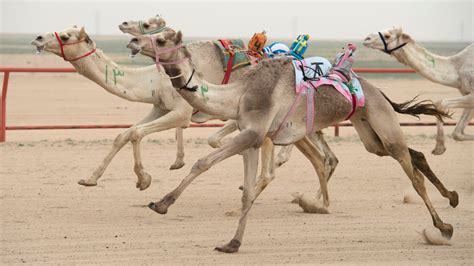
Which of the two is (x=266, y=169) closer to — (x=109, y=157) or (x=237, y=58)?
(x=237, y=58)

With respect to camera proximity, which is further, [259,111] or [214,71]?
[214,71]

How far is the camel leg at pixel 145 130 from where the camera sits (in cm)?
→ 1132

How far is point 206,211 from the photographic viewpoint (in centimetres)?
1136

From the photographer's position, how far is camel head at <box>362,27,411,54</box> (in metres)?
13.3

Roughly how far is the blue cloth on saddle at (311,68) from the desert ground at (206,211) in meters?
1.44

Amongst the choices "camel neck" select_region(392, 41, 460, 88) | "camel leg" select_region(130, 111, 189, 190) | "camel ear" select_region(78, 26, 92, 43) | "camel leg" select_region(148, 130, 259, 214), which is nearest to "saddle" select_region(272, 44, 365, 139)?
"camel leg" select_region(148, 130, 259, 214)

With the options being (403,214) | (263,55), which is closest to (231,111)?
(263,55)

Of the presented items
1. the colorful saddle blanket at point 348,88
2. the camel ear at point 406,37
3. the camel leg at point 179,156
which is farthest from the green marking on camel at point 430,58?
the colorful saddle blanket at point 348,88

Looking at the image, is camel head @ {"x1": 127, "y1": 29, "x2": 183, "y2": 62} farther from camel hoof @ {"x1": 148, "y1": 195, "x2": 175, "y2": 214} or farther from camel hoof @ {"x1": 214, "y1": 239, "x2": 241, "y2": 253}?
camel hoof @ {"x1": 214, "y1": 239, "x2": 241, "y2": 253}

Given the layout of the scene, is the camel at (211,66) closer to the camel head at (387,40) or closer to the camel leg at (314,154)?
the camel leg at (314,154)

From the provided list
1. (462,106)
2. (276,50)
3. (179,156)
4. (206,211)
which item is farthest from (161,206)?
(462,106)

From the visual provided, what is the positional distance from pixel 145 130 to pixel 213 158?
265 centimetres

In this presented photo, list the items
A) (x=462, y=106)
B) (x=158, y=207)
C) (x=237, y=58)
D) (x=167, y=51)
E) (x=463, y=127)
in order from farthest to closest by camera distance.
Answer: (x=463, y=127) < (x=462, y=106) < (x=237, y=58) < (x=167, y=51) < (x=158, y=207)

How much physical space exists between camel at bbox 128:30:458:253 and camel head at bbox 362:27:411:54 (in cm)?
325
